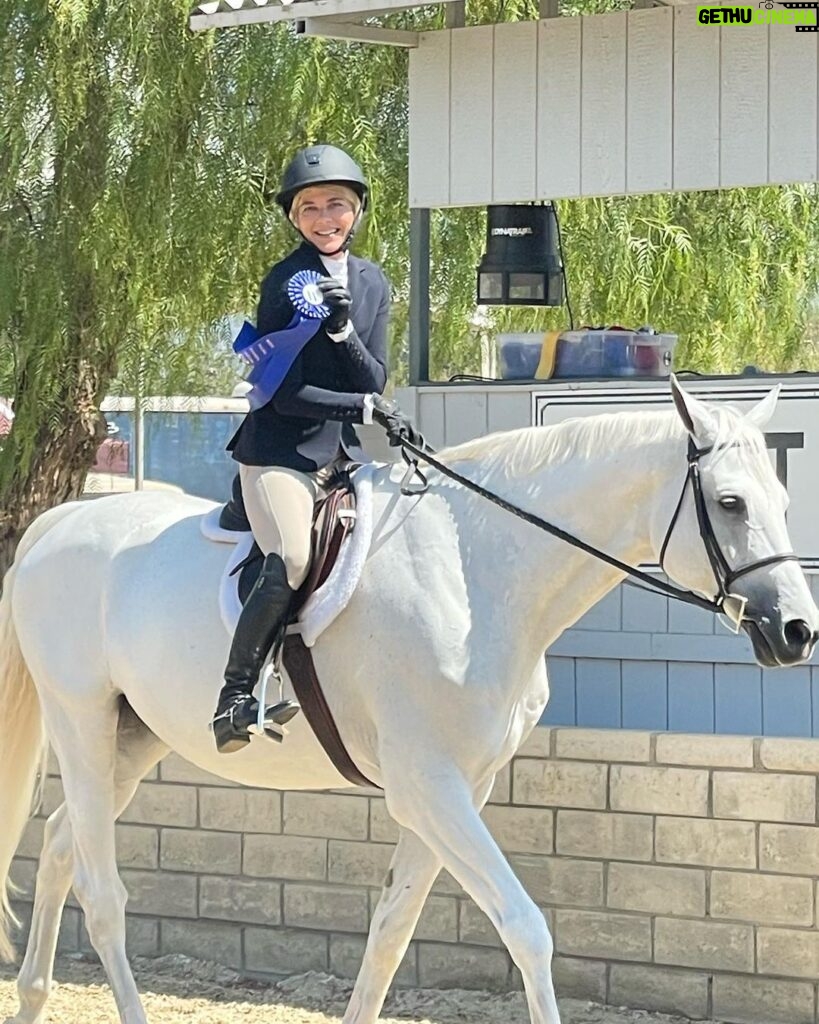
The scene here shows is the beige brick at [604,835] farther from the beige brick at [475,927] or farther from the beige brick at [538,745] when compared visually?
the beige brick at [475,927]

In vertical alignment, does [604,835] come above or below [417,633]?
below

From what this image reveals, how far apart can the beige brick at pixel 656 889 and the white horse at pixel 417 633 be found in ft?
3.54

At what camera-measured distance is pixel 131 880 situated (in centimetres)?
661

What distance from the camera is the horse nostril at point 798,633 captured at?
13.2 feet

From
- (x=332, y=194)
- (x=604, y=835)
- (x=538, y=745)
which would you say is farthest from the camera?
(x=538, y=745)

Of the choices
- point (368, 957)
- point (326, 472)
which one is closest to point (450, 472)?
point (326, 472)

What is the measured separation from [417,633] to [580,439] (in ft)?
2.12

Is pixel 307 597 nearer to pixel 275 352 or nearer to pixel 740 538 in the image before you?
pixel 275 352

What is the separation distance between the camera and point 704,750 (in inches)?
224

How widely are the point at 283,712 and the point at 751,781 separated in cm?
175

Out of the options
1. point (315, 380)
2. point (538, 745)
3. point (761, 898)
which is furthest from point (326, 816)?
point (315, 380)

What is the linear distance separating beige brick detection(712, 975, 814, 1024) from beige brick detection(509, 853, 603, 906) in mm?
489

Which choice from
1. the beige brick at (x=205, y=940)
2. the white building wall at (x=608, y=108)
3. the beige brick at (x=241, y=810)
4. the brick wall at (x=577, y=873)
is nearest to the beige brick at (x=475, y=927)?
the brick wall at (x=577, y=873)

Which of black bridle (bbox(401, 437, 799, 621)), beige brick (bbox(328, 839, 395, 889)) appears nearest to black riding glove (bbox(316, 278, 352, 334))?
black bridle (bbox(401, 437, 799, 621))
